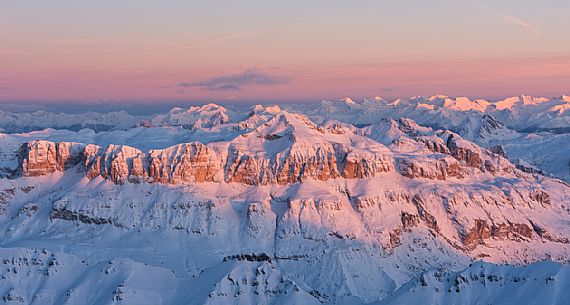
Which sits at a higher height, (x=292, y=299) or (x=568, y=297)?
(x=568, y=297)

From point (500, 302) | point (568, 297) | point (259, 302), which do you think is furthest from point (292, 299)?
point (568, 297)

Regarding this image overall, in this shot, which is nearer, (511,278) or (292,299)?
(511,278)

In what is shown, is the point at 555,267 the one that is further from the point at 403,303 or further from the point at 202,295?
the point at 202,295

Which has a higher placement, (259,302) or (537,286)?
(537,286)

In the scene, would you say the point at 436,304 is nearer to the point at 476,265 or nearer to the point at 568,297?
the point at 476,265

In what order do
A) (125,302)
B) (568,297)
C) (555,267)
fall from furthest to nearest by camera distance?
(125,302), (555,267), (568,297)

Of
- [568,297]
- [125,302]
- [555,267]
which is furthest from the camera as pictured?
[125,302]

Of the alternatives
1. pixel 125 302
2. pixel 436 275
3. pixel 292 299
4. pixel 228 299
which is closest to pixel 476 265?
pixel 436 275

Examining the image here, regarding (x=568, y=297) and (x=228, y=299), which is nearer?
(x=568, y=297)

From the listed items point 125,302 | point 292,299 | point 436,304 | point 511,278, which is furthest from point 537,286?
point 125,302
